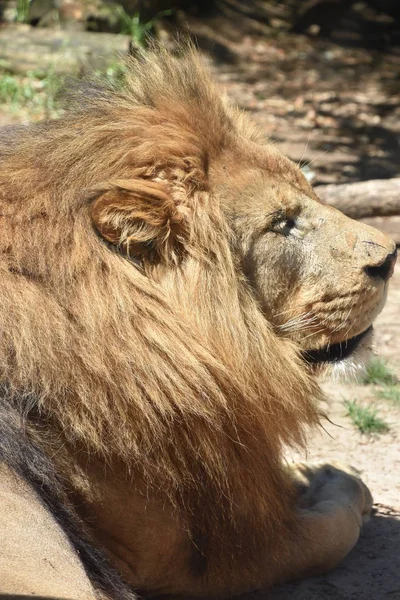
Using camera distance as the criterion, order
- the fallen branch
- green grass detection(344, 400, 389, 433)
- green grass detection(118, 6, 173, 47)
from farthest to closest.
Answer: green grass detection(118, 6, 173, 47)
the fallen branch
green grass detection(344, 400, 389, 433)

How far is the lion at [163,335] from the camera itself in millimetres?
2664

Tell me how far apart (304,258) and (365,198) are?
339 cm

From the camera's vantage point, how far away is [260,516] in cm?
317

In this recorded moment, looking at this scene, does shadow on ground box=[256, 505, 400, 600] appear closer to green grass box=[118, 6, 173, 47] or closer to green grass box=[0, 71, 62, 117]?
green grass box=[0, 71, 62, 117]

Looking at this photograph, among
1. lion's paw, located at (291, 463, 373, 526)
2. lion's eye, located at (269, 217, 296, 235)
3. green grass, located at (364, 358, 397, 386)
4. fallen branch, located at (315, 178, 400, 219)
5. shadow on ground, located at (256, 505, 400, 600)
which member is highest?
lion's eye, located at (269, 217, 296, 235)

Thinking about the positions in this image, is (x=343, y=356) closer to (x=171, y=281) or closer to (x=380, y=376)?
(x=171, y=281)

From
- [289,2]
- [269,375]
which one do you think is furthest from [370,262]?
[289,2]

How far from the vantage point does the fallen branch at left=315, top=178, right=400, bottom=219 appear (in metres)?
6.44

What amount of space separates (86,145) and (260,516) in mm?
1394

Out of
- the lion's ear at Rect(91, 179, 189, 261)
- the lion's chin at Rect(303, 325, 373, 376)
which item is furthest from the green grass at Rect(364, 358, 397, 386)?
the lion's ear at Rect(91, 179, 189, 261)

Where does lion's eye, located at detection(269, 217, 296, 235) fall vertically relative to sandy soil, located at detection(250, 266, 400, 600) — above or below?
above

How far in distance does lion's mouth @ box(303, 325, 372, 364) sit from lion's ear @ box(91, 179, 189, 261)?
28.3 inches

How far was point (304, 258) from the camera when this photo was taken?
10.5 ft

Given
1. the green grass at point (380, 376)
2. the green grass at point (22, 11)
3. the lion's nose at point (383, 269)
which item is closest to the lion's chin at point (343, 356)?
the lion's nose at point (383, 269)
